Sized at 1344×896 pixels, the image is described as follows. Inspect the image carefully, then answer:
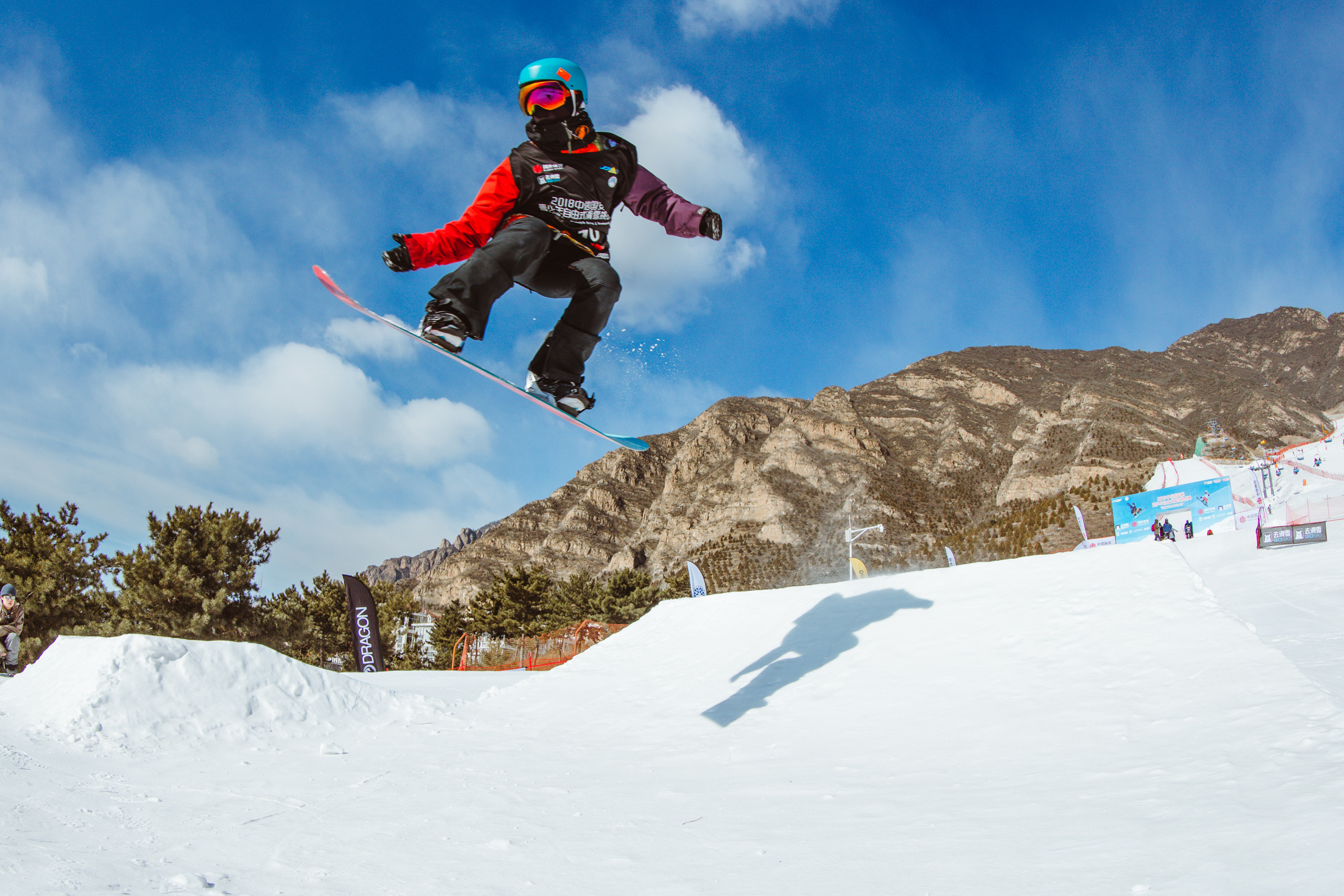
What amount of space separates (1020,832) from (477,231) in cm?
502

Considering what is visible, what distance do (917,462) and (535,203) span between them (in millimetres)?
115918

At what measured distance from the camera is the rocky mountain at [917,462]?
8881cm

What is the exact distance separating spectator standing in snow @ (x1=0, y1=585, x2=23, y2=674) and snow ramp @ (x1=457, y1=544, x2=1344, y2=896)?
9.29m

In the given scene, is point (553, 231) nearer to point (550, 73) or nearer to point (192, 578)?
point (550, 73)

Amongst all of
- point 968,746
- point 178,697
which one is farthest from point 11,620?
point 968,746

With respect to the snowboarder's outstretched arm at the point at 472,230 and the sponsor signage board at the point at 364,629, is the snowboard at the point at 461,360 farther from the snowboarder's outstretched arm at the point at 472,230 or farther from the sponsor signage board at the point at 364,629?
the sponsor signage board at the point at 364,629

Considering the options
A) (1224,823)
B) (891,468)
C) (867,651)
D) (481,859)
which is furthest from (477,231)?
(891,468)

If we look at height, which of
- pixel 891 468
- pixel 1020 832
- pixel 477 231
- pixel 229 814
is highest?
pixel 891 468

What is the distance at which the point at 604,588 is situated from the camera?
161 ft

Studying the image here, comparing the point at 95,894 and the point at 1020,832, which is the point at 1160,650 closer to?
the point at 1020,832

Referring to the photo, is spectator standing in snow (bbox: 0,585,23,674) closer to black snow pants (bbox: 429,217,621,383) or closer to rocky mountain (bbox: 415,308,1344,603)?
black snow pants (bbox: 429,217,621,383)

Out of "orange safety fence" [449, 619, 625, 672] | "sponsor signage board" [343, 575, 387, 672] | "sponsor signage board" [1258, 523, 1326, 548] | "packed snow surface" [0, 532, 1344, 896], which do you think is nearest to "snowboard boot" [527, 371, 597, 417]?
"packed snow surface" [0, 532, 1344, 896]

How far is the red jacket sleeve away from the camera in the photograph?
4.73 m

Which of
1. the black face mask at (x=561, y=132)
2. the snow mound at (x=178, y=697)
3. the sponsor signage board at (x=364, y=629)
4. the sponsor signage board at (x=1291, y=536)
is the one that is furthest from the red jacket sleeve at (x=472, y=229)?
the sponsor signage board at (x=1291, y=536)
